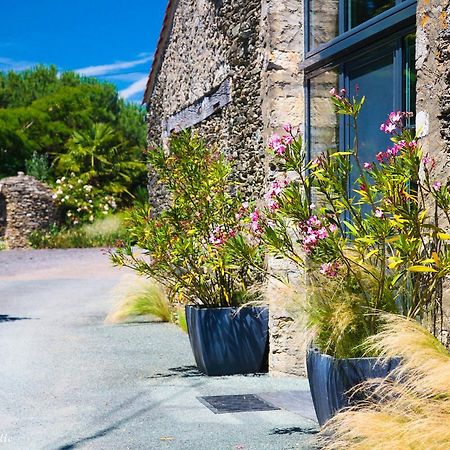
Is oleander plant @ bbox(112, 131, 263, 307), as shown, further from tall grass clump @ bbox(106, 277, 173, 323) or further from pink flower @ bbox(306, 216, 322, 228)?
tall grass clump @ bbox(106, 277, 173, 323)

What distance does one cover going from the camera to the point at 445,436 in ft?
11.6

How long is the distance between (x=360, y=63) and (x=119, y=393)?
3.18 metres

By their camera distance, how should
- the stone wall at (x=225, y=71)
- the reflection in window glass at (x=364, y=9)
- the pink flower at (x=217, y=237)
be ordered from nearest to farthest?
1. the reflection in window glass at (x=364, y=9)
2. the pink flower at (x=217, y=237)
3. the stone wall at (x=225, y=71)

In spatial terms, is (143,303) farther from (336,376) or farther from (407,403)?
(407,403)

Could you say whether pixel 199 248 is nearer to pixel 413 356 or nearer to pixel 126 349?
pixel 126 349

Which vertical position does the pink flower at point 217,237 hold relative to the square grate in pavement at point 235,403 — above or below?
above

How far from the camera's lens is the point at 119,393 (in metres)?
6.60

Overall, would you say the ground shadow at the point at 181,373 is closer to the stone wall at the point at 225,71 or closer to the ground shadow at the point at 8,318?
the stone wall at the point at 225,71

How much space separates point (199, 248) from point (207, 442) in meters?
2.79

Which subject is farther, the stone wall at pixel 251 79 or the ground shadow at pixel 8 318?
the ground shadow at pixel 8 318

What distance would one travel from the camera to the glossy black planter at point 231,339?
7.35 metres

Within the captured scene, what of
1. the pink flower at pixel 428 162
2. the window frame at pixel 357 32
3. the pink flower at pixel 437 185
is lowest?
the pink flower at pixel 437 185

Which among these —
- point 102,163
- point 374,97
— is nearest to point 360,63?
point 374,97

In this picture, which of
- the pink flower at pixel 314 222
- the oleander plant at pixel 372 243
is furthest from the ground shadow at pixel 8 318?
the pink flower at pixel 314 222
